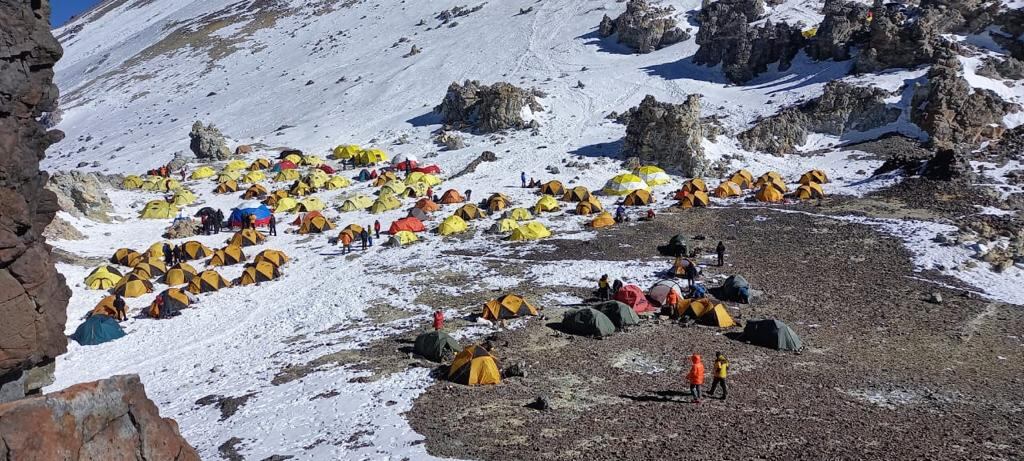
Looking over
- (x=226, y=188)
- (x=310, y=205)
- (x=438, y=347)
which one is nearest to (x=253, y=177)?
(x=226, y=188)

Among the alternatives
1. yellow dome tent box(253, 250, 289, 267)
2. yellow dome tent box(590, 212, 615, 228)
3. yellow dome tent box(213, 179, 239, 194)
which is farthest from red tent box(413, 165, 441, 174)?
yellow dome tent box(253, 250, 289, 267)

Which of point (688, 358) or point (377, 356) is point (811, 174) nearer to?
point (688, 358)

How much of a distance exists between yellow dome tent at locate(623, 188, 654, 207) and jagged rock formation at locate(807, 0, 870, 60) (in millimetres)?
27459

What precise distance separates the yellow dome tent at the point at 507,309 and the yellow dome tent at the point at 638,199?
61.3 ft

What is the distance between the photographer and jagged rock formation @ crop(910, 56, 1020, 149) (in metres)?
44.6

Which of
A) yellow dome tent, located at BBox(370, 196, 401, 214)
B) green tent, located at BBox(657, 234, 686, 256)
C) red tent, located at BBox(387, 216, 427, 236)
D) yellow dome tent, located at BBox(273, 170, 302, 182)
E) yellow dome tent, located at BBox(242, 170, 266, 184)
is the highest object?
yellow dome tent, located at BBox(242, 170, 266, 184)

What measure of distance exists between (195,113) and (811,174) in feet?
224

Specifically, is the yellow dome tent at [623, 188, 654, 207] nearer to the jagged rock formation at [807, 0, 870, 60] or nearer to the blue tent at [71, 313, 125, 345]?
the blue tent at [71, 313, 125, 345]

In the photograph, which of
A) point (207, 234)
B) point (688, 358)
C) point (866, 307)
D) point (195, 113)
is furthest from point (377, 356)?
point (195, 113)

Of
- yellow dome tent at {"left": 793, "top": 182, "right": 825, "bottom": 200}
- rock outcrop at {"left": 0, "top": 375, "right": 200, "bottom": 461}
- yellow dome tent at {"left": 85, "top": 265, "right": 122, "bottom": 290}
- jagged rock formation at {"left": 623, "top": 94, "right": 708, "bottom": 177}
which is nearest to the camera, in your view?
rock outcrop at {"left": 0, "top": 375, "right": 200, "bottom": 461}

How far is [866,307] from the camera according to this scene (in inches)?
974

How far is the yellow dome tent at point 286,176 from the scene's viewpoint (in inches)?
2112

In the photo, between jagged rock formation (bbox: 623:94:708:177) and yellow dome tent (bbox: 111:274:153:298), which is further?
jagged rock formation (bbox: 623:94:708:177)

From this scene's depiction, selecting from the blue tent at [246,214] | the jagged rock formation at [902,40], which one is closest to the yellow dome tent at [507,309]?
the blue tent at [246,214]
